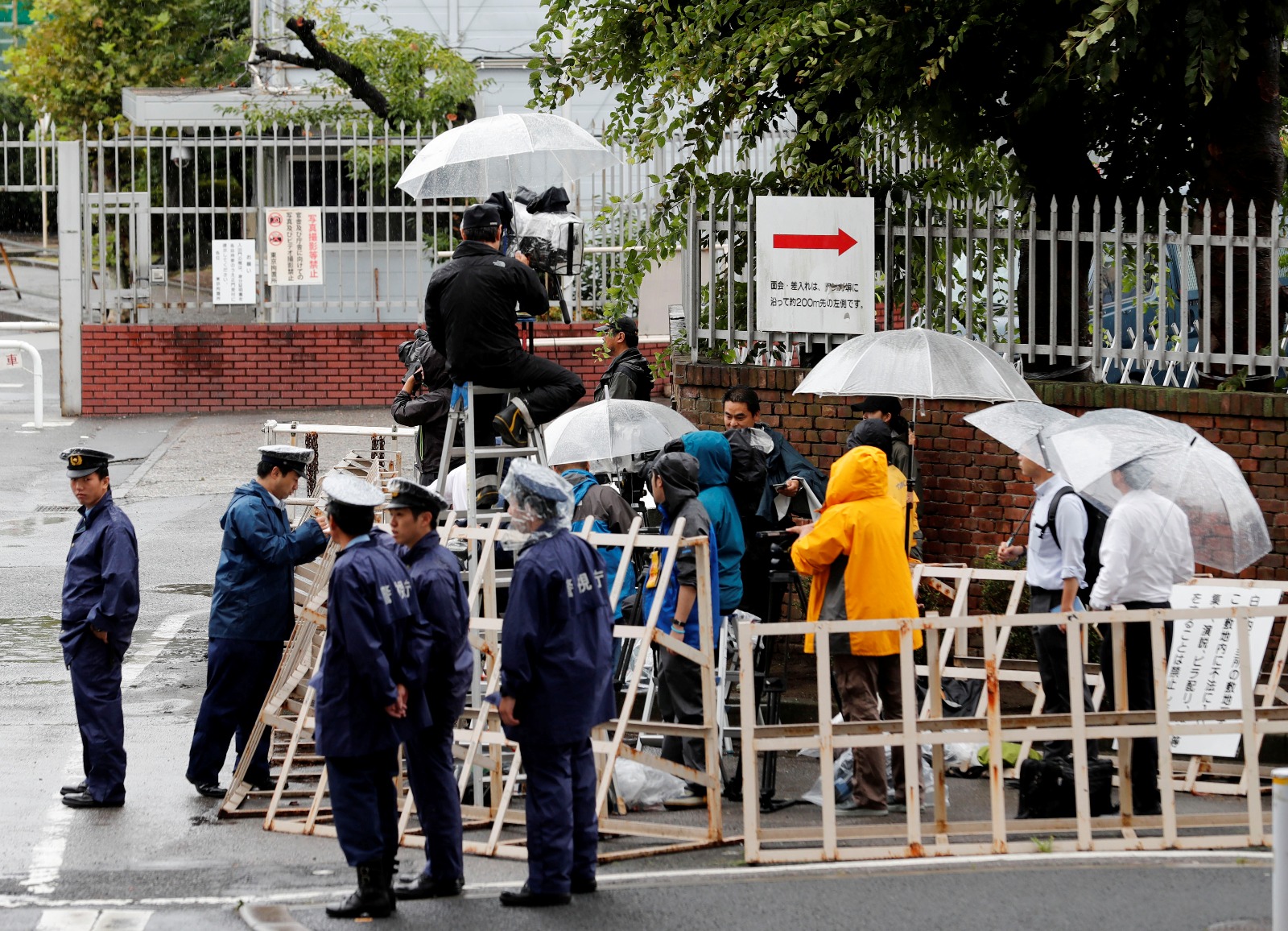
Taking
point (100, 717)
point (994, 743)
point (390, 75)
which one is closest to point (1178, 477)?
point (994, 743)

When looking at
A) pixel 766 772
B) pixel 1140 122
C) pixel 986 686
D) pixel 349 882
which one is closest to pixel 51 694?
pixel 349 882

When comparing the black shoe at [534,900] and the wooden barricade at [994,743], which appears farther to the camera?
the wooden barricade at [994,743]

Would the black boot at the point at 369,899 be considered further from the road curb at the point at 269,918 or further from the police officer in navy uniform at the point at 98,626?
the police officer in navy uniform at the point at 98,626

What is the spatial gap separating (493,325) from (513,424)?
1.69 feet

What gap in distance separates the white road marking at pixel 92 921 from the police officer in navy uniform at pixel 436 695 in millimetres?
1004

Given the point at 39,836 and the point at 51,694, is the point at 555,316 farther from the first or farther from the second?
the point at 39,836

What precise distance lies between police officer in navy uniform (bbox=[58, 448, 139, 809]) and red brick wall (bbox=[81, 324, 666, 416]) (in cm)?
1319

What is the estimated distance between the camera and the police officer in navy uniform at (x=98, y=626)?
26.5 feet

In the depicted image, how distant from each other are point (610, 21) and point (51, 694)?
6.16m

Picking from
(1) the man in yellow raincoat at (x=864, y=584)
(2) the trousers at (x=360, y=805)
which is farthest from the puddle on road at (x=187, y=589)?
(2) the trousers at (x=360, y=805)

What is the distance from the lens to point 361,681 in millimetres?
6457

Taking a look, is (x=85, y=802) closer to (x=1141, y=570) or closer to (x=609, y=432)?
(x=609, y=432)

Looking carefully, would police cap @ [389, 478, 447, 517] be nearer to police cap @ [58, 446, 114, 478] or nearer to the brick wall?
police cap @ [58, 446, 114, 478]

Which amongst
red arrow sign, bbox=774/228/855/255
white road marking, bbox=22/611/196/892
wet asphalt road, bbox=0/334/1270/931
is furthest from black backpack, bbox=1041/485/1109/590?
white road marking, bbox=22/611/196/892
